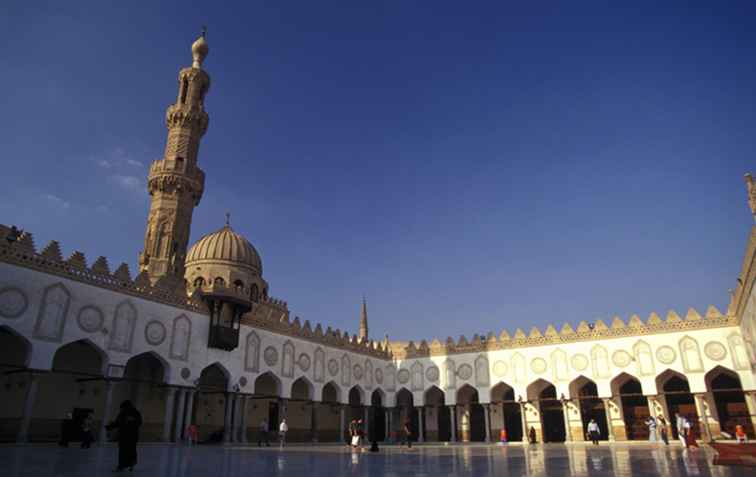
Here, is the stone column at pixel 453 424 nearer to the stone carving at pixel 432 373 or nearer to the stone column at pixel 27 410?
the stone carving at pixel 432 373

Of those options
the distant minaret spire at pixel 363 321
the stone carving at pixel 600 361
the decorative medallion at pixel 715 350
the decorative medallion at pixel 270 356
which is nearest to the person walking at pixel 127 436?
the decorative medallion at pixel 270 356

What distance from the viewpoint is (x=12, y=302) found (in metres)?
17.0

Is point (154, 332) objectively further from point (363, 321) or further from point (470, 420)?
point (363, 321)

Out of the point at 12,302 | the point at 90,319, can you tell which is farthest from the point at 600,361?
the point at 12,302

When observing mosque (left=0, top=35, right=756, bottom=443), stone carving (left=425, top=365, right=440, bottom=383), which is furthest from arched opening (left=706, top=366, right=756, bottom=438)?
stone carving (left=425, top=365, right=440, bottom=383)

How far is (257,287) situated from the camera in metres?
35.1

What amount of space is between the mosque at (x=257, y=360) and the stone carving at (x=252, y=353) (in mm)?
76

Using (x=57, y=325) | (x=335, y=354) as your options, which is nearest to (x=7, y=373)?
(x=57, y=325)

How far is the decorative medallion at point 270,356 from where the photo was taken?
2647 cm

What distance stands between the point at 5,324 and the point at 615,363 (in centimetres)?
2734

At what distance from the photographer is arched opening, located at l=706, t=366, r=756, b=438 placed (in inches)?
1058

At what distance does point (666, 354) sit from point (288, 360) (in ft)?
63.7

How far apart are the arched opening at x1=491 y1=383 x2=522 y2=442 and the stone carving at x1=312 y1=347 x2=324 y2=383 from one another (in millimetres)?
10465

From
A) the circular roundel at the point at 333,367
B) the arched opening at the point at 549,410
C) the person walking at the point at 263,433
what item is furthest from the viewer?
the arched opening at the point at 549,410
